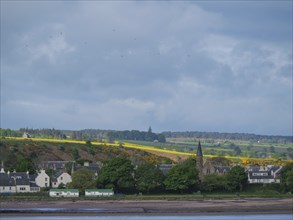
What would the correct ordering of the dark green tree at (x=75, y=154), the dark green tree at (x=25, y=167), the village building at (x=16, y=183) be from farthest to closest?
the dark green tree at (x=75, y=154)
the dark green tree at (x=25, y=167)
the village building at (x=16, y=183)

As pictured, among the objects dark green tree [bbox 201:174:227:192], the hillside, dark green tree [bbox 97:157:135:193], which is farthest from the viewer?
the hillside

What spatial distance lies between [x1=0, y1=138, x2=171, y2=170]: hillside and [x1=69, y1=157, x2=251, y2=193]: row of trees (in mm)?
19628

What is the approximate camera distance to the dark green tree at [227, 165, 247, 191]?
91.2m

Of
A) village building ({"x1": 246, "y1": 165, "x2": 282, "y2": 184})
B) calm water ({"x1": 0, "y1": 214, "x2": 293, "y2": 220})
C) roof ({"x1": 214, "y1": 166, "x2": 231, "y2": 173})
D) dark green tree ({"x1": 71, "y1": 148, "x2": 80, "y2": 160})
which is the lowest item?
Answer: calm water ({"x1": 0, "y1": 214, "x2": 293, "y2": 220})

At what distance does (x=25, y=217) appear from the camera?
61.1 m

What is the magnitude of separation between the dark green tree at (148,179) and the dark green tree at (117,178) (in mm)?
991

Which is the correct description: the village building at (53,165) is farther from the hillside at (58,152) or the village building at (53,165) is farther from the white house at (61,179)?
the white house at (61,179)

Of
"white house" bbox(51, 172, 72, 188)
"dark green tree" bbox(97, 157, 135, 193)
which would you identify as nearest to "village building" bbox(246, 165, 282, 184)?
"dark green tree" bbox(97, 157, 135, 193)

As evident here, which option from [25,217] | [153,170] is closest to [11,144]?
[153,170]

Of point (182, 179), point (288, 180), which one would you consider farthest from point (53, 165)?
point (288, 180)

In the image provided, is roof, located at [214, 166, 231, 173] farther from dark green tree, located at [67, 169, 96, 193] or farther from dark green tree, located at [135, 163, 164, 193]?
dark green tree, located at [67, 169, 96, 193]

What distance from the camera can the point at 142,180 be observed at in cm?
8606

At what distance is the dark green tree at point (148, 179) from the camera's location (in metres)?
85.6

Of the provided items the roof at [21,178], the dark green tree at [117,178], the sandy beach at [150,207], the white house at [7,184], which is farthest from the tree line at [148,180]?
the sandy beach at [150,207]
